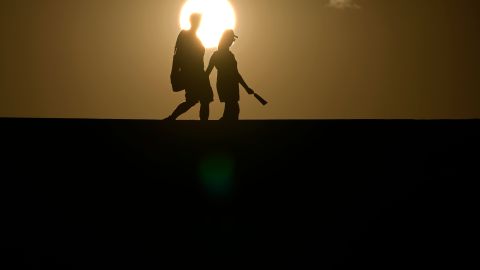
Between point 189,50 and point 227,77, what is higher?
point 189,50

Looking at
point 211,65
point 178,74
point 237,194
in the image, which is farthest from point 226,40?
point 237,194

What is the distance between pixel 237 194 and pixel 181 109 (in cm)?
254

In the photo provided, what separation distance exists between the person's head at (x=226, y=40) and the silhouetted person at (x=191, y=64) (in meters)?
0.37

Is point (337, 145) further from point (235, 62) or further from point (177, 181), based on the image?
point (235, 62)

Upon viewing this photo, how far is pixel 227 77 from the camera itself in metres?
9.14

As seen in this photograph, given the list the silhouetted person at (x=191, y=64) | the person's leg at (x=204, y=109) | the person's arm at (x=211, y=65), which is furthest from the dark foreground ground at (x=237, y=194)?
the person's arm at (x=211, y=65)

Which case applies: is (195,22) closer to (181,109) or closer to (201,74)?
(201,74)

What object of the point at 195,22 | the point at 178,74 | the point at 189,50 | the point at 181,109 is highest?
the point at 195,22

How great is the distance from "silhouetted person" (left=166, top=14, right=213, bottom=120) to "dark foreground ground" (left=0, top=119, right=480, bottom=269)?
6.96ft

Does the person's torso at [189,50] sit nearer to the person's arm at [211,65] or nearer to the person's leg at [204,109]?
the person's arm at [211,65]

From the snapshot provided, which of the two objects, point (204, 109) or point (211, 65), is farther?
point (211, 65)

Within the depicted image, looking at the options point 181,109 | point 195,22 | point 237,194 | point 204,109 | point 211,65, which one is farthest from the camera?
point 211,65

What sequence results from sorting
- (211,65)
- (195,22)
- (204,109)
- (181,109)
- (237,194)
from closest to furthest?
(237,194)
(181,109)
(195,22)
(204,109)
(211,65)

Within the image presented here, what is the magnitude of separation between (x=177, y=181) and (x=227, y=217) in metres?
0.69
